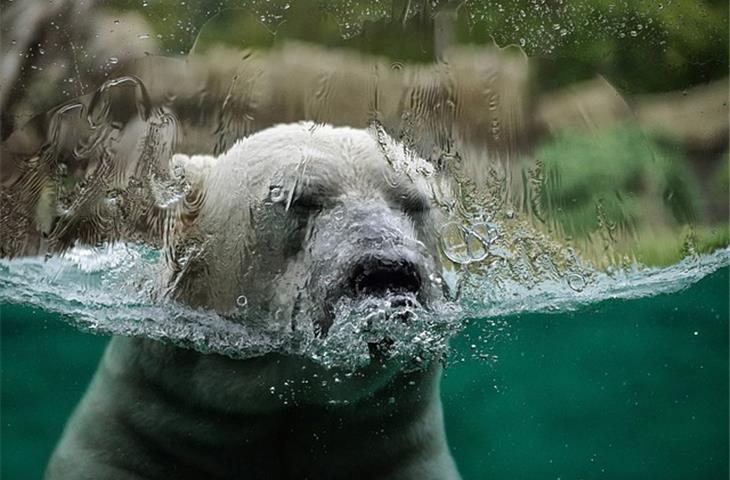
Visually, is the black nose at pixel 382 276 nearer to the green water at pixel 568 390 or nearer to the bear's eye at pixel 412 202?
the bear's eye at pixel 412 202

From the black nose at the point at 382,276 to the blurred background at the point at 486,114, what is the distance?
2.36ft

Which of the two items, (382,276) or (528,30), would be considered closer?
(382,276)

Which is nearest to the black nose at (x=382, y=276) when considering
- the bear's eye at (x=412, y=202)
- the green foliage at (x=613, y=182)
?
the bear's eye at (x=412, y=202)

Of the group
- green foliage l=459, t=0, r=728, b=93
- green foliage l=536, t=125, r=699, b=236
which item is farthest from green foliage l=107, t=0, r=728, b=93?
green foliage l=536, t=125, r=699, b=236

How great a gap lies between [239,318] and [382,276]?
29.8 inches

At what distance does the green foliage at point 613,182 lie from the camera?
342cm

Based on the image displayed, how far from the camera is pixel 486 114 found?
320cm

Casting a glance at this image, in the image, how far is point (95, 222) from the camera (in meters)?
2.92

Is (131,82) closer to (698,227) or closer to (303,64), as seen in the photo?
(303,64)

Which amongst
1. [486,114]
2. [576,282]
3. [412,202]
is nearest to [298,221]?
[412,202]

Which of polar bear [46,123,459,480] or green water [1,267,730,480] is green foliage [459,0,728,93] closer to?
polar bear [46,123,459,480]

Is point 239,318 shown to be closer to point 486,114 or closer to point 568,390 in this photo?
point 486,114

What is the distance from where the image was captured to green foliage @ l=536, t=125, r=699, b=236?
11.2 feet

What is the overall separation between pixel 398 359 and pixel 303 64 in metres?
1.13
